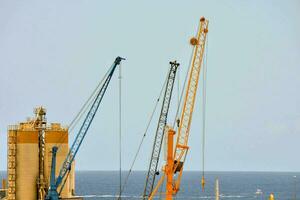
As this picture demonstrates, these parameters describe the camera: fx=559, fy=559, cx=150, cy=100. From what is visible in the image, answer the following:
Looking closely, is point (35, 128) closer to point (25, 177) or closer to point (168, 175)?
point (25, 177)

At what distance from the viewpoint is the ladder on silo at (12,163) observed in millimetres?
89438

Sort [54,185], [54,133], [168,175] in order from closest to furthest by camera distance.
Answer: [168,175] → [54,185] → [54,133]

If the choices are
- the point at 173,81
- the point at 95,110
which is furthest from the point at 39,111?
the point at 173,81

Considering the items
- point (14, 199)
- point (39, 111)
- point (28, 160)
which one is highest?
point (39, 111)

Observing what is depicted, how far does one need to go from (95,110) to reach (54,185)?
45.0 ft

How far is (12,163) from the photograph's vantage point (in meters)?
89.4

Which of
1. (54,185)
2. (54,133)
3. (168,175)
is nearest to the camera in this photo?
(168,175)

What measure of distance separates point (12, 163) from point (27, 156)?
8.58 feet

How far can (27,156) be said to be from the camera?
297 feet

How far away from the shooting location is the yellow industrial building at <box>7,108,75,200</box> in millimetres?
89625

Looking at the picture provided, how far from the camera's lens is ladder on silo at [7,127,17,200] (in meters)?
89.4

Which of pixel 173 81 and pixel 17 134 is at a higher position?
pixel 173 81

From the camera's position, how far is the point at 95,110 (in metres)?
90.9

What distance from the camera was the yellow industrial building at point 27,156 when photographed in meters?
89.6
